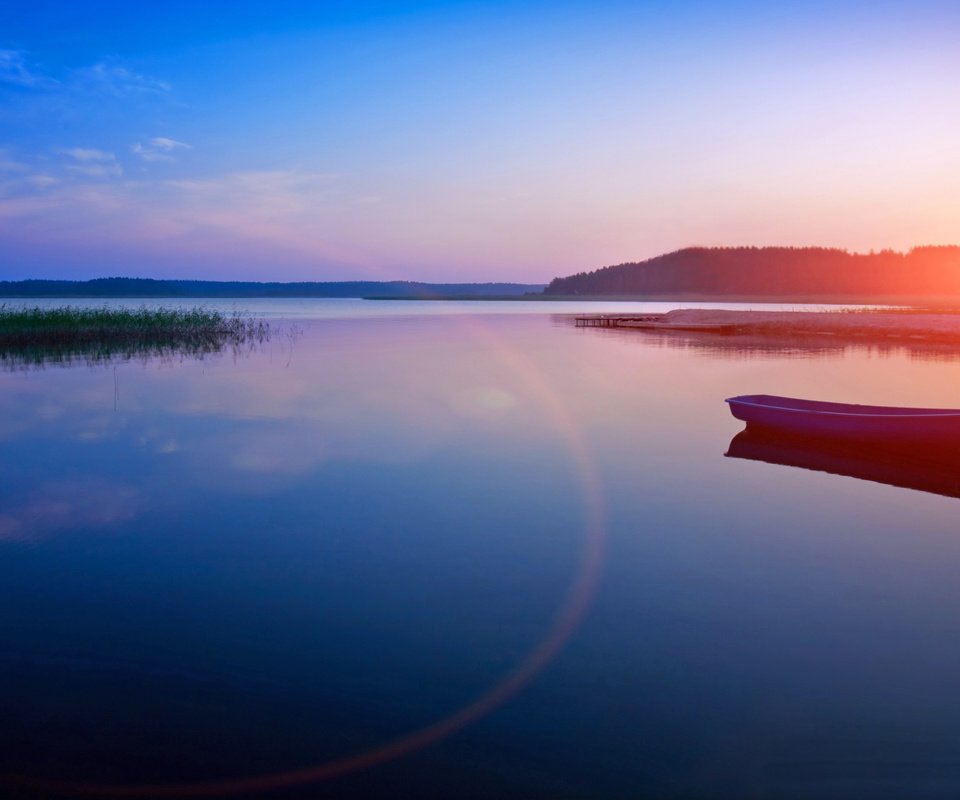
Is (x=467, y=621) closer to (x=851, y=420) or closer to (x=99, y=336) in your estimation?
(x=851, y=420)

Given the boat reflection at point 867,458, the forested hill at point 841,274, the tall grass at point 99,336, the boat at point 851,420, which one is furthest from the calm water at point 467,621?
the forested hill at point 841,274

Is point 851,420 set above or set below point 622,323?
below

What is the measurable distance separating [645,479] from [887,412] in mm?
6415

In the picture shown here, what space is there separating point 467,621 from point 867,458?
39.7 feet

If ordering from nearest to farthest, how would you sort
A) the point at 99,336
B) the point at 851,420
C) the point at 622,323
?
the point at 851,420 → the point at 99,336 → the point at 622,323

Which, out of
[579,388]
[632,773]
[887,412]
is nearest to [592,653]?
[632,773]

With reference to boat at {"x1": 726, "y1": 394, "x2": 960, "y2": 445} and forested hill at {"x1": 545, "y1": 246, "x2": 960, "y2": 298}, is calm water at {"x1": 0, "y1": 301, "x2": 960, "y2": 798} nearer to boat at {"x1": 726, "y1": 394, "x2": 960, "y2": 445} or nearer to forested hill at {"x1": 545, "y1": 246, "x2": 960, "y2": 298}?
boat at {"x1": 726, "y1": 394, "x2": 960, "y2": 445}

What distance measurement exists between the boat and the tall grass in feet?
96.6

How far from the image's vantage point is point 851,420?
634 inches

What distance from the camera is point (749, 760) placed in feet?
17.9

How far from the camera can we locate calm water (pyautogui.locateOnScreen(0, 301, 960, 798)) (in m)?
5.41

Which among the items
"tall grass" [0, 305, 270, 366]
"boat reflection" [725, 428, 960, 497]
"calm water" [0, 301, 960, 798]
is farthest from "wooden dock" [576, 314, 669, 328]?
"calm water" [0, 301, 960, 798]

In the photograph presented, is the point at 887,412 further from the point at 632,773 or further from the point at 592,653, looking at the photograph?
the point at 632,773

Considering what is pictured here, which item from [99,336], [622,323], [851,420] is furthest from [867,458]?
[622,323]
